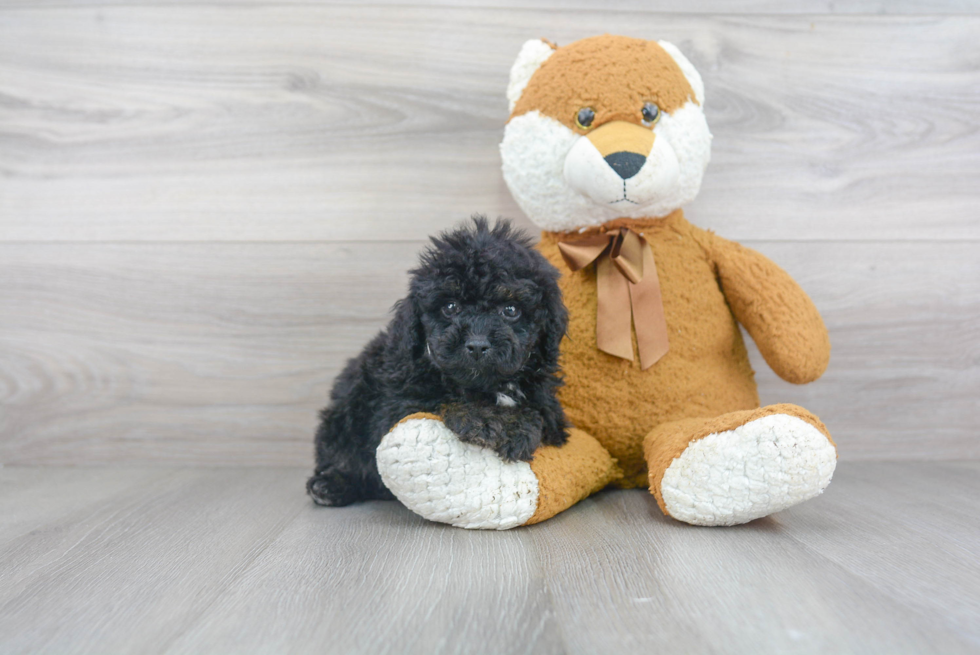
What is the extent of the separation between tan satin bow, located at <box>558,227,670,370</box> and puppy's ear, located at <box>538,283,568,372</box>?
0.45 ft

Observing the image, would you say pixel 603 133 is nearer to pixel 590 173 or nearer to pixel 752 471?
pixel 590 173

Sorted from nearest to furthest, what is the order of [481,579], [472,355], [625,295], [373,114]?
[481,579] < [472,355] < [625,295] < [373,114]

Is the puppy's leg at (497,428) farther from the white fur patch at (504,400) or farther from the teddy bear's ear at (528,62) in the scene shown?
the teddy bear's ear at (528,62)

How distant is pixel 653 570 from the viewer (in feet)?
2.48

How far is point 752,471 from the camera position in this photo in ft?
2.75

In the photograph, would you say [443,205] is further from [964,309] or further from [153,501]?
[964,309]

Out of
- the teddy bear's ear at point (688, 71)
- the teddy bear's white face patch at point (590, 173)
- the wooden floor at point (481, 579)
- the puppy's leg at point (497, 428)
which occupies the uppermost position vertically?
the teddy bear's ear at point (688, 71)

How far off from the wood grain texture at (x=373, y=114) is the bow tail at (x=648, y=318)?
362 mm

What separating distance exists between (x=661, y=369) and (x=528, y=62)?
0.56m

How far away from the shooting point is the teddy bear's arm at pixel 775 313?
106cm

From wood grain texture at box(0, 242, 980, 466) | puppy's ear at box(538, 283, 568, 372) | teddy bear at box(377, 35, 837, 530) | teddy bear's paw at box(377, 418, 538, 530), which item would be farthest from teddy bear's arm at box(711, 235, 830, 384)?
teddy bear's paw at box(377, 418, 538, 530)

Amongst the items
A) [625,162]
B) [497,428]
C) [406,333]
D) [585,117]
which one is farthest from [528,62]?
[497,428]

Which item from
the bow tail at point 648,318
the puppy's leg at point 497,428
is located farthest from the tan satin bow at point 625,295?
the puppy's leg at point 497,428

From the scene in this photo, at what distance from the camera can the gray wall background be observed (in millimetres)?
1315
